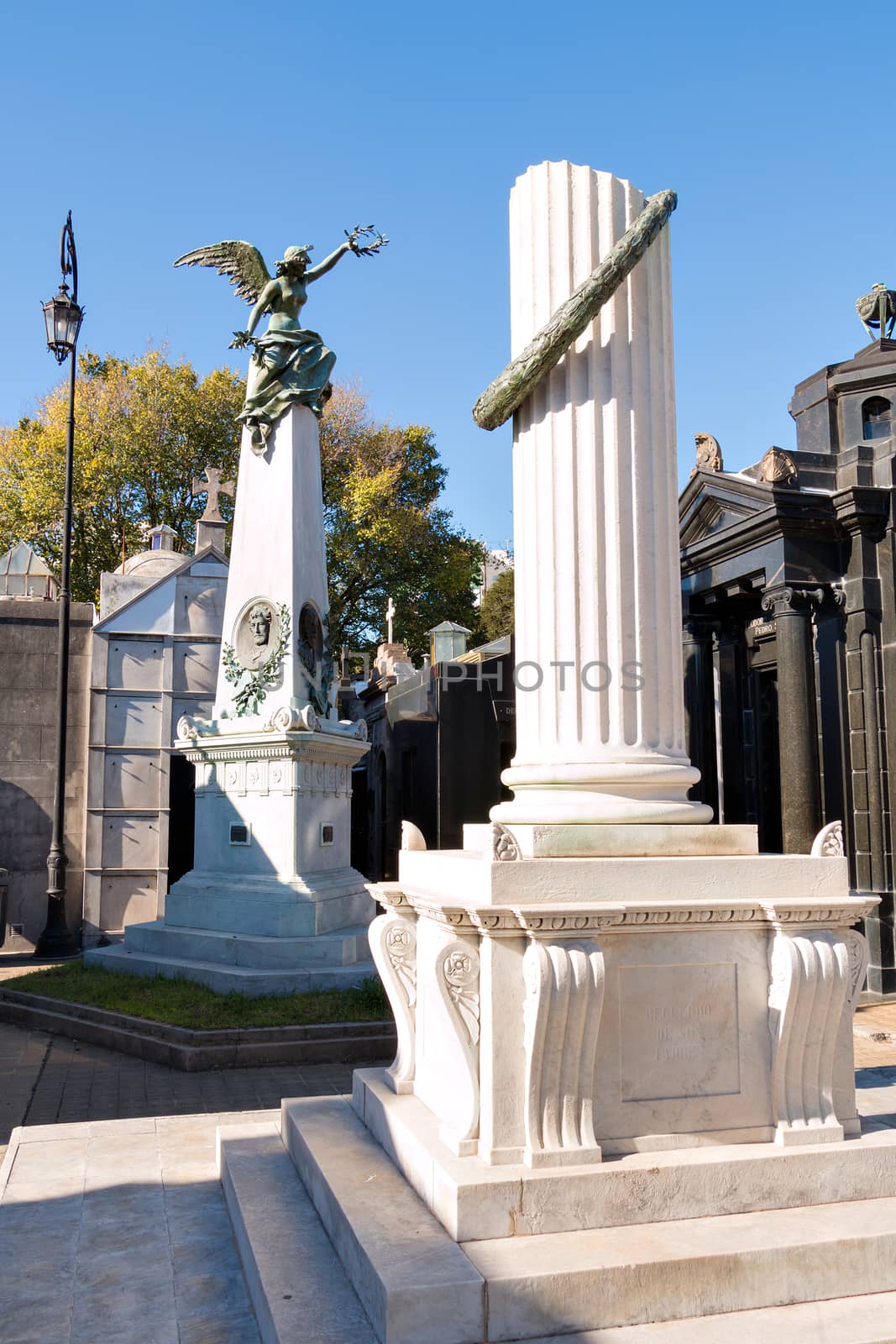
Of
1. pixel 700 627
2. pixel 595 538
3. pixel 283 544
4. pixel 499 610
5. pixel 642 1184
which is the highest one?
pixel 499 610

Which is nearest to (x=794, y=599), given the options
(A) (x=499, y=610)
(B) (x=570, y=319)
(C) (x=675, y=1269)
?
(B) (x=570, y=319)

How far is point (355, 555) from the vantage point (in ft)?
88.6

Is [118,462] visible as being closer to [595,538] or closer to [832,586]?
[832,586]

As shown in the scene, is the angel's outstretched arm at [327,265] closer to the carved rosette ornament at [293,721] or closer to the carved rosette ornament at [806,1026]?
the carved rosette ornament at [293,721]

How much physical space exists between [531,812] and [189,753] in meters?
8.55

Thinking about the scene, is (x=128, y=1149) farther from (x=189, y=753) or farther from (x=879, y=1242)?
(x=189, y=753)

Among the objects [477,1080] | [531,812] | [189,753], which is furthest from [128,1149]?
[189,753]

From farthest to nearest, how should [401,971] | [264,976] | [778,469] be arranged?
1. [778,469]
2. [264,976]
3. [401,971]

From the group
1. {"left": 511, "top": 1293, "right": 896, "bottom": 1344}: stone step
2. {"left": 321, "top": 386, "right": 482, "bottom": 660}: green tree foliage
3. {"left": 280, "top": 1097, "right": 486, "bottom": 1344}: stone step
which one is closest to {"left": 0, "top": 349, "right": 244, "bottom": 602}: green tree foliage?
{"left": 321, "top": 386, "right": 482, "bottom": 660}: green tree foliage

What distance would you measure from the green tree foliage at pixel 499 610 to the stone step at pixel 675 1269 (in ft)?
103

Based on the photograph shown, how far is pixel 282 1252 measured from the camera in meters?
3.82

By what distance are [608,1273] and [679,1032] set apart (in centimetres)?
94

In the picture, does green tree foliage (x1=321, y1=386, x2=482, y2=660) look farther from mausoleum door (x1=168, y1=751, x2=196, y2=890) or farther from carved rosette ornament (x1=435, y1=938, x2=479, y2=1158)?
carved rosette ornament (x1=435, y1=938, x2=479, y2=1158)

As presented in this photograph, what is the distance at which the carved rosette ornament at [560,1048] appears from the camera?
3.65 m
